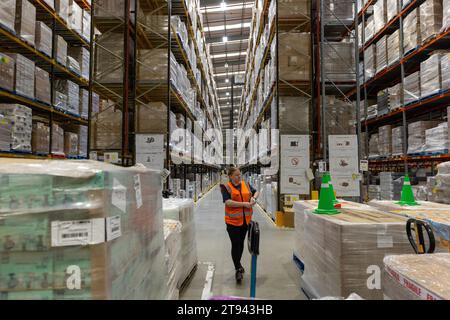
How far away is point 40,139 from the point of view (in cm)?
521

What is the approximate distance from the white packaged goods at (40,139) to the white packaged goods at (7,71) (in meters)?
0.79

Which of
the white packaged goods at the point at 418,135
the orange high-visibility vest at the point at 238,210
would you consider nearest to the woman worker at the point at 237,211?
the orange high-visibility vest at the point at 238,210

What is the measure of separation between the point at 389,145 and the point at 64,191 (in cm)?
700

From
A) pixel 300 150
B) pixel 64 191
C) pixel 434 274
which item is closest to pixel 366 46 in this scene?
pixel 300 150

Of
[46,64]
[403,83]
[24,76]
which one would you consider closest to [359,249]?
[403,83]

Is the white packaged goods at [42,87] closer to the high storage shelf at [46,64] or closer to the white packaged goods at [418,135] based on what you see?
the high storage shelf at [46,64]

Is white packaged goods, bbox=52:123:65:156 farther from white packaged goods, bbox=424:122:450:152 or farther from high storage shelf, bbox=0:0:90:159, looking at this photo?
white packaged goods, bbox=424:122:450:152

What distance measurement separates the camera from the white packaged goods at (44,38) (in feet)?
17.3

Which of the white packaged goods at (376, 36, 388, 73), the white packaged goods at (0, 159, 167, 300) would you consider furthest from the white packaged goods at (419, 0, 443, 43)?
the white packaged goods at (0, 159, 167, 300)

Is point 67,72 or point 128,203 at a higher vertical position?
point 67,72

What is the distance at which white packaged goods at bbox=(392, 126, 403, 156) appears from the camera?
6.21 meters

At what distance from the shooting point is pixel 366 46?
7938 millimetres

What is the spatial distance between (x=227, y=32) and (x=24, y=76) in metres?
14.9
